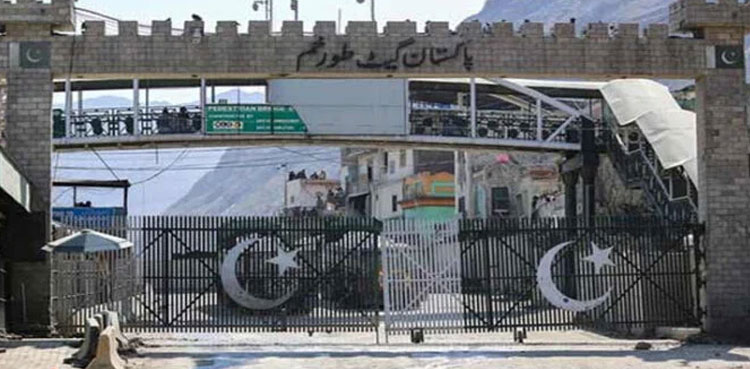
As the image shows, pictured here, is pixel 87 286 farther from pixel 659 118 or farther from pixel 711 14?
pixel 659 118

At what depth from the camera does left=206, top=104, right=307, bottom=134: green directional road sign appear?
40094 mm

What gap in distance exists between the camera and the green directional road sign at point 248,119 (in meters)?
40.1

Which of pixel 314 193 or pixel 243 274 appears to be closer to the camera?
pixel 243 274

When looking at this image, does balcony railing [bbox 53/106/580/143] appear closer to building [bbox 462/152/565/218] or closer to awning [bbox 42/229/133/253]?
building [bbox 462/152/565/218]

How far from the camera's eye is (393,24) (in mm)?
20016

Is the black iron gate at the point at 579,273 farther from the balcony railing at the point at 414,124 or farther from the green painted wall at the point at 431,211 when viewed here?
the green painted wall at the point at 431,211

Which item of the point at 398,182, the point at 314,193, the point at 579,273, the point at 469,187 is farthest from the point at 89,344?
the point at 314,193

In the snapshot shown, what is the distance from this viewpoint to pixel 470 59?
20.0 metres

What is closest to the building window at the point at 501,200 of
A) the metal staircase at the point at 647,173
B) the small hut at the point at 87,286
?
the metal staircase at the point at 647,173

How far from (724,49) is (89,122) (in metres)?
28.0

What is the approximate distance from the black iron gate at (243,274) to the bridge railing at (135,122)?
21.6 meters

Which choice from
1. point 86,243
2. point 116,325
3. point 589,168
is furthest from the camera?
point 589,168

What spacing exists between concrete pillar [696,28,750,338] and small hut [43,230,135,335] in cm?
1108

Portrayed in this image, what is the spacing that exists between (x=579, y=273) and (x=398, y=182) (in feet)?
183
